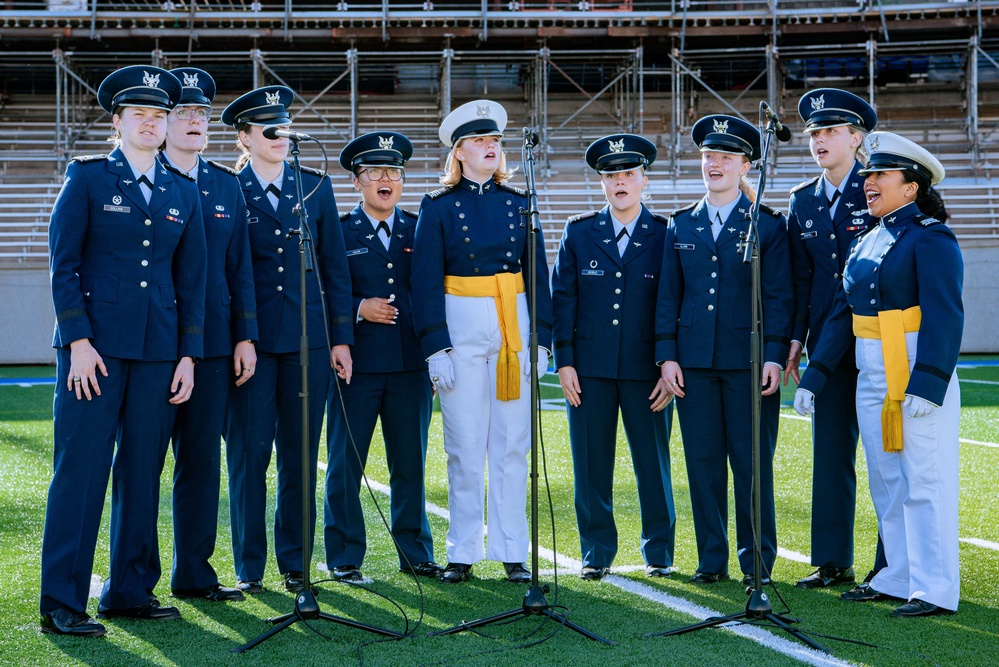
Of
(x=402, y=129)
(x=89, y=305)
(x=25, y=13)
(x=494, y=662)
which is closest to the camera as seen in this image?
(x=494, y=662)

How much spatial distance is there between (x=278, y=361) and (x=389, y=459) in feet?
2.69

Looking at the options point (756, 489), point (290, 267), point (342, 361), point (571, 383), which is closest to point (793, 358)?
point (571, 383)

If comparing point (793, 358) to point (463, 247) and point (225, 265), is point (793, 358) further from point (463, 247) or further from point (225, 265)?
point (225, 265)

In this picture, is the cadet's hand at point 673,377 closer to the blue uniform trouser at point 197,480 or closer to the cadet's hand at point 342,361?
the cadet's hand at point 342,361

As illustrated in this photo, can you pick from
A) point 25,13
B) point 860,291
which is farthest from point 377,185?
point 25,13

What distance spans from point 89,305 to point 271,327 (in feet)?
3.05

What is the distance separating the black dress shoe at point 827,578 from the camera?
200 inches

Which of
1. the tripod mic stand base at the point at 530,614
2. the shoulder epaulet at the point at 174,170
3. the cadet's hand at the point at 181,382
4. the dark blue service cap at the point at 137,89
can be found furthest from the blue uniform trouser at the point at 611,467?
the dark blue service cap at the point at 137,89

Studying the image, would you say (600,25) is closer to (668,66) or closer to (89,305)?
(668,66)

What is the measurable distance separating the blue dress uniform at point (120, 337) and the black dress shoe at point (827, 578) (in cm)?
274

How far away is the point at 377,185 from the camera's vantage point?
18.6ft

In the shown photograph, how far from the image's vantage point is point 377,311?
5.55m

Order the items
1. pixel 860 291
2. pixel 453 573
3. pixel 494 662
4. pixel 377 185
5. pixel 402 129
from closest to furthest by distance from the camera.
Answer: pixel 494 662 → pixel 860 291 → pixel 453 573 → pixel 377 185 → pixel 402 129

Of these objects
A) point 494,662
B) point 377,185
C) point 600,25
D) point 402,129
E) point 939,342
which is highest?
point 600,25
